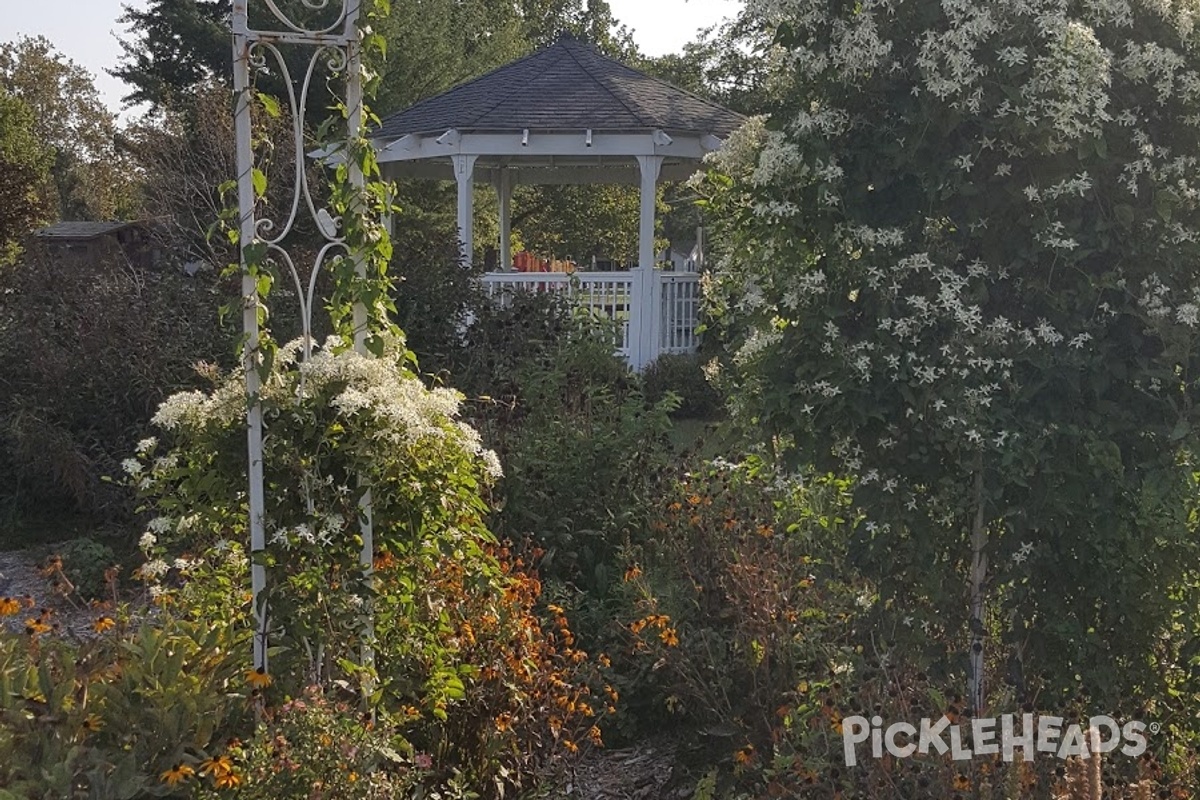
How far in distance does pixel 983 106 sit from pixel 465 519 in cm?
180

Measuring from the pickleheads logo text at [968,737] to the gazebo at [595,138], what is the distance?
26.4ft

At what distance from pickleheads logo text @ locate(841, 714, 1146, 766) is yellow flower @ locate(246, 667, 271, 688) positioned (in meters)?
1.37

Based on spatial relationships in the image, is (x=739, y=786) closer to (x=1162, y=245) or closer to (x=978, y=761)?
(x=978, y=761)

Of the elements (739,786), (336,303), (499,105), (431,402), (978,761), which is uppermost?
(499,105)

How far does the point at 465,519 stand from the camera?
3.36 meters

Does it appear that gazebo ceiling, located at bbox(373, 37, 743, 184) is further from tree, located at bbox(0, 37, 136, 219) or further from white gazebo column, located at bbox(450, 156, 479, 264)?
tree, located at bbox(0, 37, 136, 219)

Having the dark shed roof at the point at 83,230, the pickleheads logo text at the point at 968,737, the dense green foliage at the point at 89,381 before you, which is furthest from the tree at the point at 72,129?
the pickleheads logo text at the point at 968,737

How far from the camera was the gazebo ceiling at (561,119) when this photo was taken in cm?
1155

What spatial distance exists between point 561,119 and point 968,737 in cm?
978

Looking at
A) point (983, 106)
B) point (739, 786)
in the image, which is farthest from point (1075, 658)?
point (983, 106)

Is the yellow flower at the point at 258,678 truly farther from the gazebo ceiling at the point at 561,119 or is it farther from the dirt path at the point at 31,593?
the gazebo ceiling at the point at 561,119

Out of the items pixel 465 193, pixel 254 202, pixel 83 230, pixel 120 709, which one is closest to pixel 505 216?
pixel 465 193

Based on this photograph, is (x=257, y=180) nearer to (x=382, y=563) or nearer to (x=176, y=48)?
(x=382, y=563)

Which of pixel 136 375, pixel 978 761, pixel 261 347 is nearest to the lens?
pixel 978 761
